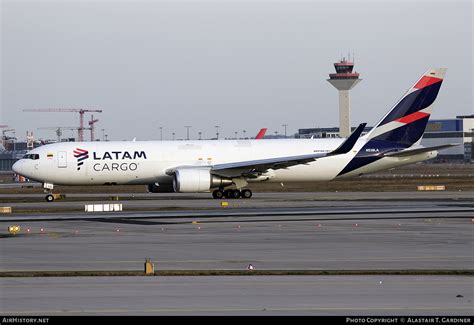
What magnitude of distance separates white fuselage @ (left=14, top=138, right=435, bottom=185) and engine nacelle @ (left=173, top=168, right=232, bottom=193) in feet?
9.66

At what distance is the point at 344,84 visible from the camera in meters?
189

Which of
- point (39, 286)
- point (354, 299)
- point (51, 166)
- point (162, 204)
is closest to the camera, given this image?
point (354, 299)

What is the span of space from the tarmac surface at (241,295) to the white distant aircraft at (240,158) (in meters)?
37.7

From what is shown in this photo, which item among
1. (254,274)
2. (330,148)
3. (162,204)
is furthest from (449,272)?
(330,148)

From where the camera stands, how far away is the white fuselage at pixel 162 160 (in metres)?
59.9

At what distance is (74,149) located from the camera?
60.5 m

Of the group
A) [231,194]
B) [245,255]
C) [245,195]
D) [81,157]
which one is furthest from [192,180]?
[245,255]

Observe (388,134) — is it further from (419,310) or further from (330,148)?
(419,310)

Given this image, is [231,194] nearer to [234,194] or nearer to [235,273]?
[234,194]

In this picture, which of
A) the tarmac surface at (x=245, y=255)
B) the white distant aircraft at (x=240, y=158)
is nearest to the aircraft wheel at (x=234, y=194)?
the white distant aircraft at (x=240, y=158)

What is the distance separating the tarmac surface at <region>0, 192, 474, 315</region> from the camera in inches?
684

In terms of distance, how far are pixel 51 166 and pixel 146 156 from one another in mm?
6273

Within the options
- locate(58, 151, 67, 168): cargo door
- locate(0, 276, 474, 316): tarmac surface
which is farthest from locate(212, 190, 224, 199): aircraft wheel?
locate(0, 276, 474, 316): tarmac surface

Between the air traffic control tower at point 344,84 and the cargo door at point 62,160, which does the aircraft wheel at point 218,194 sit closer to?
the cargo door at point 62,160
